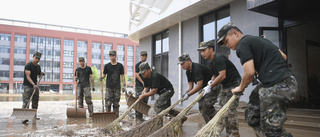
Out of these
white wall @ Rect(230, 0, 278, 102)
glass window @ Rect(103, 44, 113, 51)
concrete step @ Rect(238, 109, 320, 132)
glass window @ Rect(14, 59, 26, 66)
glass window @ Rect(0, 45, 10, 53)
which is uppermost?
glass window @ Rect(103, 44, 113, 51)

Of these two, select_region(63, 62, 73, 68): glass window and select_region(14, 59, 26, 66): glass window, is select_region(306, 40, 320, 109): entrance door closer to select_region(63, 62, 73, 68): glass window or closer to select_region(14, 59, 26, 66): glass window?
select_region(63, 62, 73, 68): glass window

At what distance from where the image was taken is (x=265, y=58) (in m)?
2.68

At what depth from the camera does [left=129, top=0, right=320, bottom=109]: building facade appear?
6.16m

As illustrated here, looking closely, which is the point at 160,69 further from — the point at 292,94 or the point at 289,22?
the point at 292,94

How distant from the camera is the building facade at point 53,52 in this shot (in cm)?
4941

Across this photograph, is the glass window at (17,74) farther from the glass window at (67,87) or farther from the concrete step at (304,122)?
the concrete step at (304,122)

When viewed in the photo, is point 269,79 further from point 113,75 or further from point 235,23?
point 235,23

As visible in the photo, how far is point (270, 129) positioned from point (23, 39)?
57.0 m

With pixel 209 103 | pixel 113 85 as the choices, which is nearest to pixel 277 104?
pixel 209 103

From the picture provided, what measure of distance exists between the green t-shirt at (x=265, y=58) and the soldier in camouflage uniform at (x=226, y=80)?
133 cm

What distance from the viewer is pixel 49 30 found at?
5188 centimetres

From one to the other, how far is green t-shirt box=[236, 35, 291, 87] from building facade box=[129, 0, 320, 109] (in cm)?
325

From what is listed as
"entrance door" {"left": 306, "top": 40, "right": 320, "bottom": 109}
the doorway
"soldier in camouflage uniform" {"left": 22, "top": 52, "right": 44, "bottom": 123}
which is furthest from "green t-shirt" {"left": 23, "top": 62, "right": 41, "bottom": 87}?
"entrance door" {"left": 306, "top": 40, "right": 320, "bottom": 109}

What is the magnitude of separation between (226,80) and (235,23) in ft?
13.5
